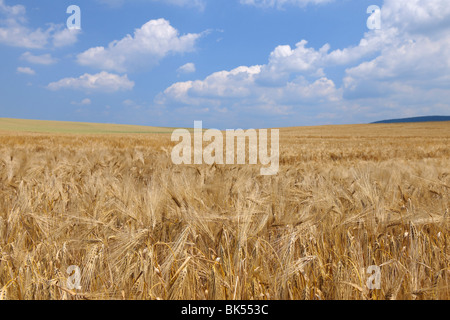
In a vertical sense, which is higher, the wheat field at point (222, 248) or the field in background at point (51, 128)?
the field in background at point (51, 128)

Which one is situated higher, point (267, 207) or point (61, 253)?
point (267, 207)

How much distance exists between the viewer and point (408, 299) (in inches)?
43.0

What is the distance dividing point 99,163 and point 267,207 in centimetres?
327

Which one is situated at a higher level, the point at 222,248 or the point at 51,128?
the point at 51,128

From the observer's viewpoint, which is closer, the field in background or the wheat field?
the wheat field

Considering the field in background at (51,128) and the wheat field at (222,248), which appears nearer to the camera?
the wheat field at (222,248)

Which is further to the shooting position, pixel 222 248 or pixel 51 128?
pixel 51 128

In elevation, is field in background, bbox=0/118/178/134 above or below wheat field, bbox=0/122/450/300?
above
